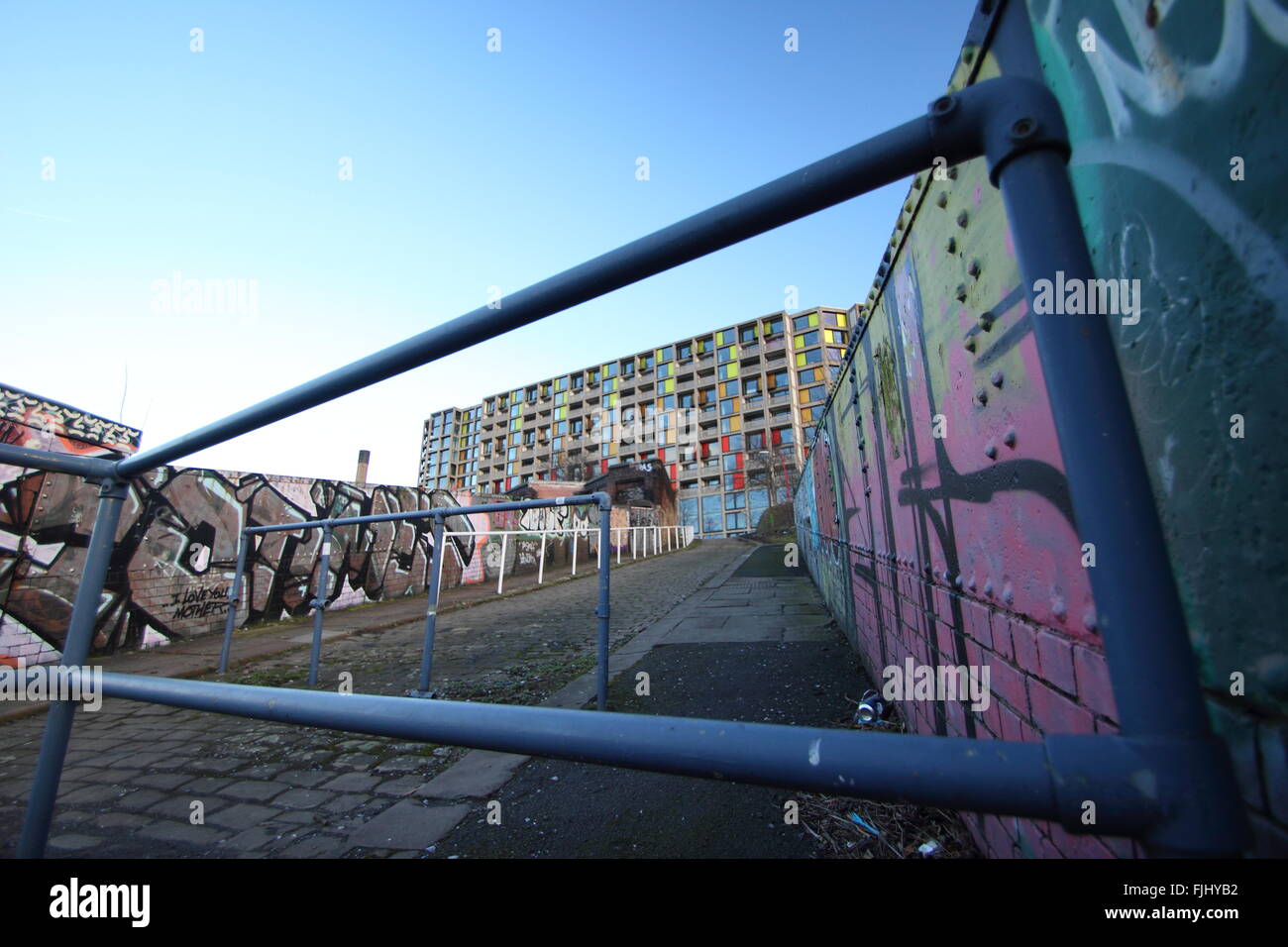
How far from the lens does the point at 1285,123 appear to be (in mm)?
506

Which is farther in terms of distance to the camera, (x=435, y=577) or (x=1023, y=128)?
(x=435, y=577)

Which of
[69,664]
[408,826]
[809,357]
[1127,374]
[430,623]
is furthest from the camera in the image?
[809,357]

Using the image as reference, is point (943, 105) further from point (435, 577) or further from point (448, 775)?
point (435, 577)

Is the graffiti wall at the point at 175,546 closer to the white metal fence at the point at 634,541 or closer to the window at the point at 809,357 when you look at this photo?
the white metal fence at the point at 634,541

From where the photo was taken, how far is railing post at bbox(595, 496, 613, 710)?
3.41m

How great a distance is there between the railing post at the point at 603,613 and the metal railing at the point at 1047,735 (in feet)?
9.28

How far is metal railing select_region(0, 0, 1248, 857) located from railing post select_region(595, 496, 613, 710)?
2.83 metres

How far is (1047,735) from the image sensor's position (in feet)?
1.38

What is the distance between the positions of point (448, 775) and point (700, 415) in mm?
49587

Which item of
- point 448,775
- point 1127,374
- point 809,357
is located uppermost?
point 809,357

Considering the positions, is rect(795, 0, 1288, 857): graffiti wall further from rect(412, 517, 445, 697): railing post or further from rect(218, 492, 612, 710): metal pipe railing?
rect(412, 517, 445, 697): railing post

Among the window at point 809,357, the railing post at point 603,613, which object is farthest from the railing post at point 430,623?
the window at point 809,357

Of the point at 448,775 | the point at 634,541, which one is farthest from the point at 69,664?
the point at 634,541
